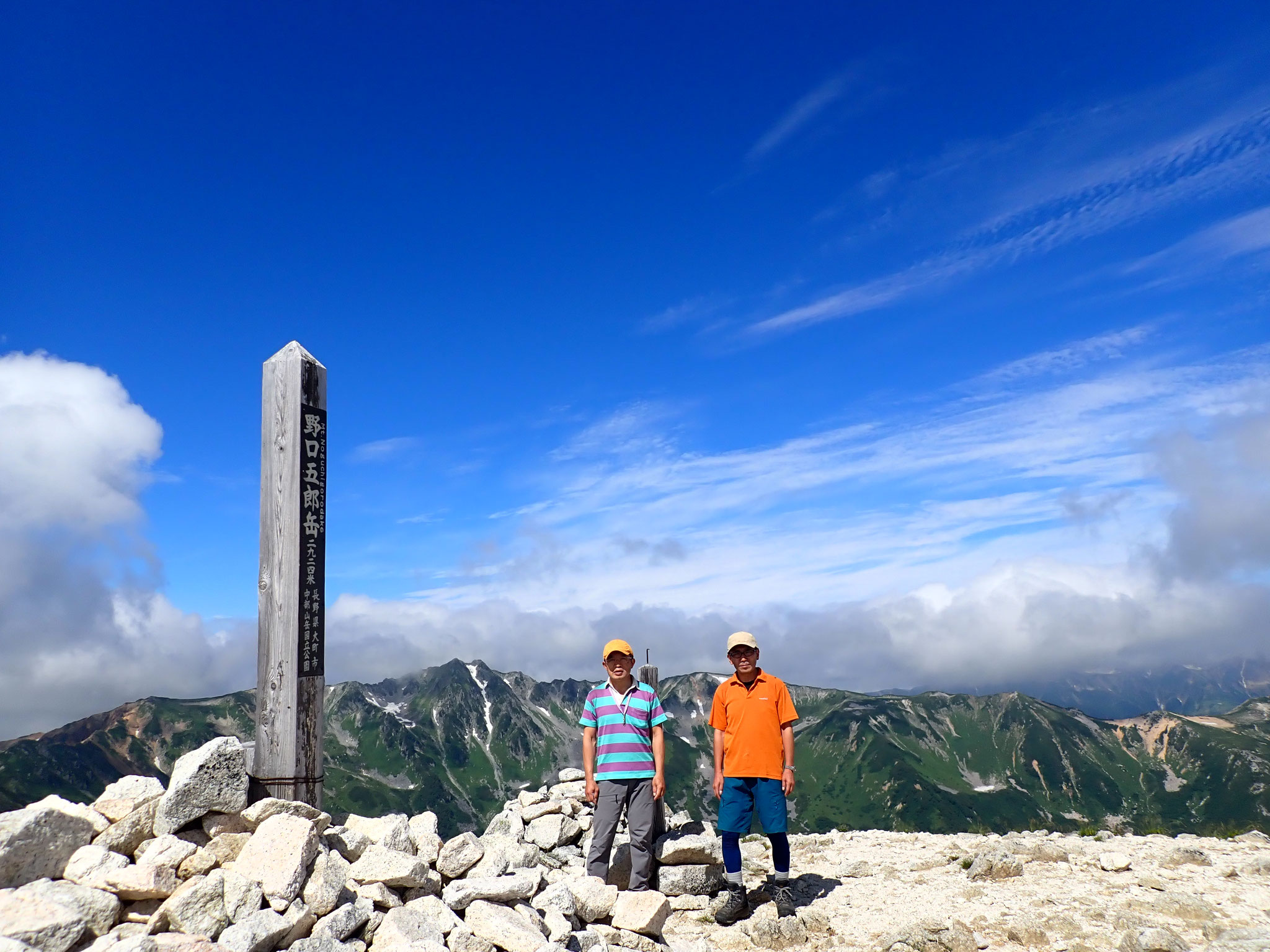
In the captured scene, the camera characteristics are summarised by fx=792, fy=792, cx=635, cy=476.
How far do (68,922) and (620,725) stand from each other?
5493 mm

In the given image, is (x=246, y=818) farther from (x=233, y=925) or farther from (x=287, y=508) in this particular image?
(x=287, y=508)

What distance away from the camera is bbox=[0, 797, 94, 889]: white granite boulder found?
5.90 metres

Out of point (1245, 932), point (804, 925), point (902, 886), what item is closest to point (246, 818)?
point (804, 925)

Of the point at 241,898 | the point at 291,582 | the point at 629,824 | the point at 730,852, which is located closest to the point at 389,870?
the point at 241,898

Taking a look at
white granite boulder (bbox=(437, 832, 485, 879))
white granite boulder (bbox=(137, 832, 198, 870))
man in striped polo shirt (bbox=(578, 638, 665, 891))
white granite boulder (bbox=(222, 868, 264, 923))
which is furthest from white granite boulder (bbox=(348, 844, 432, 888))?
man in striped polo shirt (bbox=(578, 638, 665, 891))

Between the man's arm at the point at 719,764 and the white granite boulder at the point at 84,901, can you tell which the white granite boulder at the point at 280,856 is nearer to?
the white granite boulder at the point at 84,901

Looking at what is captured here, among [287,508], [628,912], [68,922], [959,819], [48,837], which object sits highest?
[287,508]

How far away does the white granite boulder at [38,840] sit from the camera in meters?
5.90

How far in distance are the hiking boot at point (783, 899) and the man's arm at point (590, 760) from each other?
2.36 metres

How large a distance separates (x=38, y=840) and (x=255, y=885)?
5.46 feet

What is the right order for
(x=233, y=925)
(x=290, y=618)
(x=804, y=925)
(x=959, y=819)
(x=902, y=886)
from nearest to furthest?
(x=233, y=925)
(x=290, y=618)
(x=804, y=925)
(x=902, y=886)
(x=959, y=819)

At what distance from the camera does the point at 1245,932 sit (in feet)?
24.3

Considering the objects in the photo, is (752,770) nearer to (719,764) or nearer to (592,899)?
(719,764)

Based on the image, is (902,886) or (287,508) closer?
(287,508)
